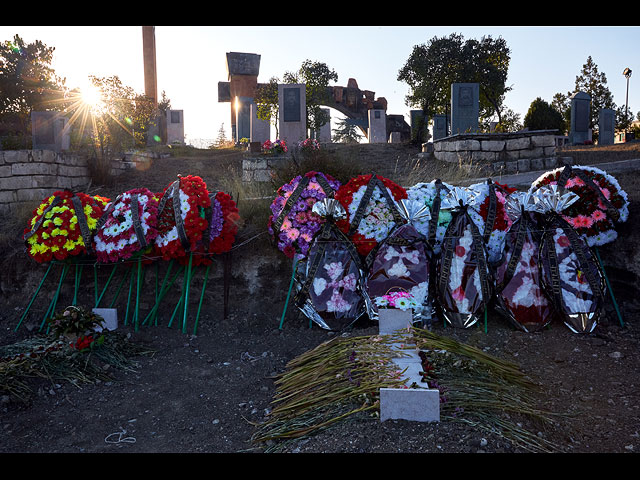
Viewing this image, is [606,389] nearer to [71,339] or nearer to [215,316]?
[215,316]

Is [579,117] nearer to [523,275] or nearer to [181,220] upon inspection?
[523,275]

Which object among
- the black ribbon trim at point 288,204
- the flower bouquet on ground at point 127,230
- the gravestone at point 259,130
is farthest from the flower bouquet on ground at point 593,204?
the gravestone at point 259,130

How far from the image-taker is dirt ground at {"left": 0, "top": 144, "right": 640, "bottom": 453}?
7.52 feet

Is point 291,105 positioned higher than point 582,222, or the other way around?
point 291,105

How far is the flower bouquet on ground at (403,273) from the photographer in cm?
390

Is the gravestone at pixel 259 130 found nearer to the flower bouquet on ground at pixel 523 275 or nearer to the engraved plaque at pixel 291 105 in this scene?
the engraved plaque at pixel 291 105

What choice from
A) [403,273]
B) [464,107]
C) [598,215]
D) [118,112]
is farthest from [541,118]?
[403,273]

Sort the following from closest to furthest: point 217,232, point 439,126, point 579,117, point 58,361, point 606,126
Answer: point 58,361 → point 217,232 → point 606,126 → point 579,117 → point 439,126

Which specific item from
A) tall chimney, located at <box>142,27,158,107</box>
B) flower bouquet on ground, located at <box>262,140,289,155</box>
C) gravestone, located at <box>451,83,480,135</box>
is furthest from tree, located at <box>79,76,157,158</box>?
gravestone, located at <box>451,83,480,135</box>

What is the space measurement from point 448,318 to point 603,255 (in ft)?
5.22

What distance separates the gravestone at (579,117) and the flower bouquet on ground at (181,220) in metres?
15.4

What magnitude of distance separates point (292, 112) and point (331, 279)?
9.00 meters

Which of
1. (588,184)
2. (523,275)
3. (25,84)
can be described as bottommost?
(523,275)

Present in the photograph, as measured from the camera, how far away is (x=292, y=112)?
40.7 feet
